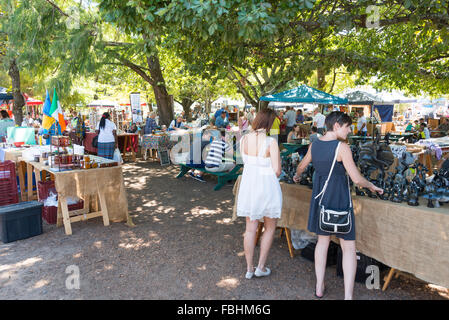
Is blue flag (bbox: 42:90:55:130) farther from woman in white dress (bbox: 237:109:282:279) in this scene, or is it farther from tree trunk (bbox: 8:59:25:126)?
tree trunk (bbox: 8:59:25:126)

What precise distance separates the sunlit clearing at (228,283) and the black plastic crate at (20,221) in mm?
2956

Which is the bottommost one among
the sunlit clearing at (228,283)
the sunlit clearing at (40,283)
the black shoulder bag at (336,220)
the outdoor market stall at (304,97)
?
the sunlit clearing at (40,283)

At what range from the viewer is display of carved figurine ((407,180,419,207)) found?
9.66 ft

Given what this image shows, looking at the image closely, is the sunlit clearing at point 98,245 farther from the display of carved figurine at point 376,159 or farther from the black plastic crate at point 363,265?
the display of carved figurine at point 376,159

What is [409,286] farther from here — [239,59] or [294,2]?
[239,59]

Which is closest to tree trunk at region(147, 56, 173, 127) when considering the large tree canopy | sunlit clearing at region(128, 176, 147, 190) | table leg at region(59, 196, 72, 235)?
sunlit clearing at region(128, 176, 147, 190)

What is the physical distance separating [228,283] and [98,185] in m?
2.56

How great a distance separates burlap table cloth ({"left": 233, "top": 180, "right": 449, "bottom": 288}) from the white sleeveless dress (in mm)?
822

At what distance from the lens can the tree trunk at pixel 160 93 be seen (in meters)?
13.1

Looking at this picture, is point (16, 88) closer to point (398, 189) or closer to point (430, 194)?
point (398, 189)

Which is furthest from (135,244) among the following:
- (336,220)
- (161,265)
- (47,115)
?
(336,220)

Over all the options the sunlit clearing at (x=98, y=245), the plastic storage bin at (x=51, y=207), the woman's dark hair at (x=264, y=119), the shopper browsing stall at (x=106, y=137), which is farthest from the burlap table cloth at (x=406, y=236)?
the shopper browsing stall at (x=106, y=137)

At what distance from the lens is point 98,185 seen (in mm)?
4930
